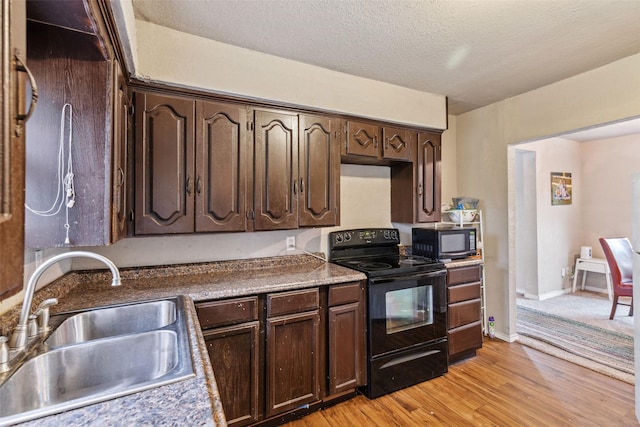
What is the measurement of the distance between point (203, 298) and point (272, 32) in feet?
5.44

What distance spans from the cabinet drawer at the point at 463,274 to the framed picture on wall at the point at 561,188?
2.75 m

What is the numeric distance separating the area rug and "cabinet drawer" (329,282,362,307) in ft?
6.94

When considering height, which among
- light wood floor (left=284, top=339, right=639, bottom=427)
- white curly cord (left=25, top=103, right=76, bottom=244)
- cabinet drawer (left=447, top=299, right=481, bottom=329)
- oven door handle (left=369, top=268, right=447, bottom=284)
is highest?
white curly cord (left=25, top=103, right=76, bottom=244)

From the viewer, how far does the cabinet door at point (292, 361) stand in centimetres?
185

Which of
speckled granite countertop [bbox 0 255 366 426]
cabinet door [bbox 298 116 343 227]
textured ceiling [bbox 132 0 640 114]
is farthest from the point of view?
cabinet door [bbox 298 116 343 227]

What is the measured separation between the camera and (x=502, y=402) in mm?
2100

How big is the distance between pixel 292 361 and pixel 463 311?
167 cm

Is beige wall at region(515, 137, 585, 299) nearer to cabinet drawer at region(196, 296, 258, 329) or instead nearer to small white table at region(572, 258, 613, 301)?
small white table at region(572, 258, 613, 301)

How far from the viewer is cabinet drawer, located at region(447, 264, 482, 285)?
2615 millimetres

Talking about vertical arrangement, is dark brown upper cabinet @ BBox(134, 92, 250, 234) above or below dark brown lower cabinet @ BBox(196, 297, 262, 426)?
above

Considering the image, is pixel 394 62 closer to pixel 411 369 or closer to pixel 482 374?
pixel 411 369

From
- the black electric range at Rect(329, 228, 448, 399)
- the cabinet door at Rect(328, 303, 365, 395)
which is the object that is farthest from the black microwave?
the cabinet door at Rect(328, 303, 365, 395)

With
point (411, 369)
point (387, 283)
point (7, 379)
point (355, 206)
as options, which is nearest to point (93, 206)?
point (7, 379)

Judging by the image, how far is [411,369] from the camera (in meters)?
2.30
